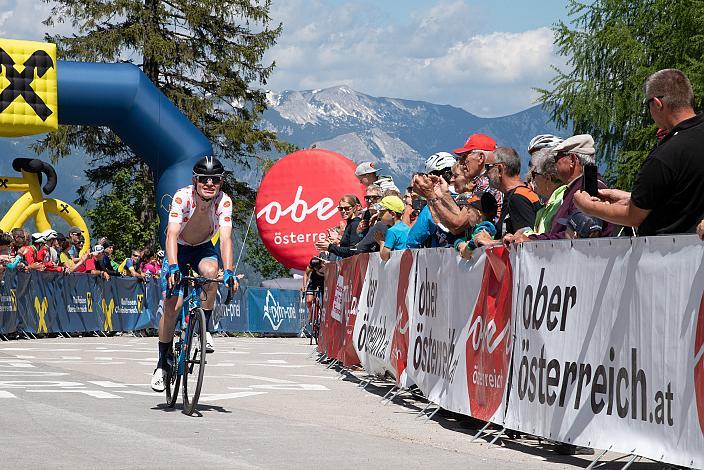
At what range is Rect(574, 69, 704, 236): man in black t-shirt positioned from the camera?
6.91 m

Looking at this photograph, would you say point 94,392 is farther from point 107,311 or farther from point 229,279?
point 107,311

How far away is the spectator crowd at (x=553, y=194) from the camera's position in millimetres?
6949

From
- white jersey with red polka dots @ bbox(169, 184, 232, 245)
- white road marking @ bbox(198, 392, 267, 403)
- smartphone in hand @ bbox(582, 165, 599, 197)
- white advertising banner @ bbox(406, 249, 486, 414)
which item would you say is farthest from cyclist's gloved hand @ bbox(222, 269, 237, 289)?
smartphone in hand @ bbox(582, 165, 599, 197)

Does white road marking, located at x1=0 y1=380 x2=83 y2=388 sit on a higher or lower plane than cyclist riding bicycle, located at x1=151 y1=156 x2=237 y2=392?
lower

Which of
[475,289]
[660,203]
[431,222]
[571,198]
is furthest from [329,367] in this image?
[660,203]

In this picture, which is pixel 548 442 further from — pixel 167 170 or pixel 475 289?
pixel 167 170

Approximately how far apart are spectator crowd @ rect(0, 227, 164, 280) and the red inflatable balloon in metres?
2.85

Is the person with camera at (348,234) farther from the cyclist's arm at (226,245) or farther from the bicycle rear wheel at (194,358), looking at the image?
the bicycle rear wheel at (194,358)

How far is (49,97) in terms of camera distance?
25.0 metres

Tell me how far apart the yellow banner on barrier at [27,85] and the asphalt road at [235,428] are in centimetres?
1056

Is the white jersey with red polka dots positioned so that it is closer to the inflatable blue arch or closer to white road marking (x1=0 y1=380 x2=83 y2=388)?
white road marking (x1=0 y1=380 x2=83 y2=388)

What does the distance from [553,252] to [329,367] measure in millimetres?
9327

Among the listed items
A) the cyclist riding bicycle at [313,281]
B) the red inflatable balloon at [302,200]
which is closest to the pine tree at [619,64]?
the red inflatable balloon at [302,200]

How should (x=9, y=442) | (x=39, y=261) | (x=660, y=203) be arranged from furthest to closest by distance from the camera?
(x=39, y=261) < (x=9, y=442) < (x=660, y=203)
